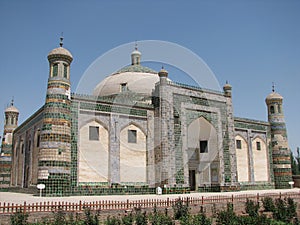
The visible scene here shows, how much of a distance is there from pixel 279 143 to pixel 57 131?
20.6 m

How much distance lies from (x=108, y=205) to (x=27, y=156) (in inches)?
548

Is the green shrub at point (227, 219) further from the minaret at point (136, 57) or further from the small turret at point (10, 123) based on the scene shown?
the minaret at point (136, 57)

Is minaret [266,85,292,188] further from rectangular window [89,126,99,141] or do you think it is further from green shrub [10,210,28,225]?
green shrub [10,210,28,225]

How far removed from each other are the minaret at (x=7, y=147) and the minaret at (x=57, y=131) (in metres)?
12.4

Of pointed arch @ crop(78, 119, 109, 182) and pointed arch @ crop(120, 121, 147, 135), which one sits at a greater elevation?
pointed arch @ crop(120, 121, 147, 135)

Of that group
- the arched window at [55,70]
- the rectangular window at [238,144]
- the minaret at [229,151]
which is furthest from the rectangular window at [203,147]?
the arched window at [55,70]

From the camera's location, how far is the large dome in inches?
1043

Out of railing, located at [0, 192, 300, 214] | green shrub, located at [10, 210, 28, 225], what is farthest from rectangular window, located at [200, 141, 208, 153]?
green shrub, located at [10, 210, 28, 225]

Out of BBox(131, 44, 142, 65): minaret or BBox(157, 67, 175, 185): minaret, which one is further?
BBox(131, 44, 142, 65): minaret

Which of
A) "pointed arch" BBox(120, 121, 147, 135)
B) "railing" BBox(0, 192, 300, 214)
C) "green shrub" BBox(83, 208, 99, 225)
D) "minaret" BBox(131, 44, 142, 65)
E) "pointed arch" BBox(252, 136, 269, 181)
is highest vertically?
"minaret" BBox(131, 44, 142, 65)

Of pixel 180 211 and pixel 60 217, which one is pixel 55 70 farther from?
pixel 180 211

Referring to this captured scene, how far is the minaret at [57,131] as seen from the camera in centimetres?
1661

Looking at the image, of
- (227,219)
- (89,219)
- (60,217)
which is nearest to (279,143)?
(227,219)

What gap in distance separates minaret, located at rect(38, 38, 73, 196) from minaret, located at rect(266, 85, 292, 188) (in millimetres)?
19523
